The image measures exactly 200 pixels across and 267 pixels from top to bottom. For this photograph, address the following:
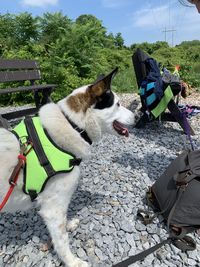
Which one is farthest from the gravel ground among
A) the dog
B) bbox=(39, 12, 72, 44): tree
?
bbox=(39, 12, 72, 44): tree

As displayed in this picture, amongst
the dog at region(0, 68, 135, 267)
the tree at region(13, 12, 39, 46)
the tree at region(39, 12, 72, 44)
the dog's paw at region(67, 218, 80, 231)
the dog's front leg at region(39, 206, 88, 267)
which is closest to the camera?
the dog at region(0, 68, 135, 267)

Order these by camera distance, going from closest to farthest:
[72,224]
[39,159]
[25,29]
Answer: [39,159]
[72,224]
[25,29]

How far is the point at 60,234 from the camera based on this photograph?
8.30 feet

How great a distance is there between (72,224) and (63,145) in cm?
102

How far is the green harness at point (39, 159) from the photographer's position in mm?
2322

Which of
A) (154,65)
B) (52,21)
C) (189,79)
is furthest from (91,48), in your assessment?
(154,65)

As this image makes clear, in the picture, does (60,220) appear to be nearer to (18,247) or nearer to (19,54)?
(18,247)

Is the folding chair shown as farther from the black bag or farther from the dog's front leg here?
the dog's front leg

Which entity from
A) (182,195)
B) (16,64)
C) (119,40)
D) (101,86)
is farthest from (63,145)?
(119,40)

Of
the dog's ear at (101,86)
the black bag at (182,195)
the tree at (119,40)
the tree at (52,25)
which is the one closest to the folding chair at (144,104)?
the black bag at (182,195)

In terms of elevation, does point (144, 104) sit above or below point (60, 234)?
above

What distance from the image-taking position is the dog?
237 centimetres

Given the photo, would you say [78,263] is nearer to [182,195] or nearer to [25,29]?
[182,195]

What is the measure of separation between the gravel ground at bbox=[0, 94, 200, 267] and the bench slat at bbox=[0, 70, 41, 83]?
263 centimetres
